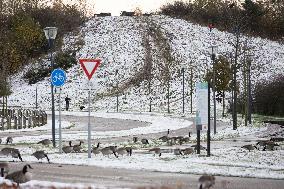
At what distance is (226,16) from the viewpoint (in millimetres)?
94375

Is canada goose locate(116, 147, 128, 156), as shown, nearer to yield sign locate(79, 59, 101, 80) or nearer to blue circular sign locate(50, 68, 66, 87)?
yield sign locate(79, 59, 101, 80)

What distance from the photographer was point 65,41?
107m

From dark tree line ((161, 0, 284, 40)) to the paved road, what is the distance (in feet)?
263

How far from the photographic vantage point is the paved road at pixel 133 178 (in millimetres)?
13688

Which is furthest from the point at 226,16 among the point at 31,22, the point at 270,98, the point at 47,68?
the point at 270,98

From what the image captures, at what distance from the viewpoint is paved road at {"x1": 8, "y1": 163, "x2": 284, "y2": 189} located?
1369 cm

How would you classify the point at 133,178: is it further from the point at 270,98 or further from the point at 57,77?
the point at 270,98

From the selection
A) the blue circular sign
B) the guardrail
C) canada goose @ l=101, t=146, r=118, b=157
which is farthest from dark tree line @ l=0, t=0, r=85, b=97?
canada goose @ l=101, t=146, r=118, b=157

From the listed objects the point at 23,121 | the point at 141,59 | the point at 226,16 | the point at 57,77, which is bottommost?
the point at 23,121

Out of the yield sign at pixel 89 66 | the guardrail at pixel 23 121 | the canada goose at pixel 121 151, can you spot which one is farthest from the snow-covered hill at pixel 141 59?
the yield sign at pixel 89 66

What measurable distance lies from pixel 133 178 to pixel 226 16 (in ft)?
268

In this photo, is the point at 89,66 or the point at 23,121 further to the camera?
the point at 23,121

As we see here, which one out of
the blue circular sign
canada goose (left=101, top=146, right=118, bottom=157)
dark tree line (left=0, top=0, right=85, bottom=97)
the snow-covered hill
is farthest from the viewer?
dark tree line (left=0, top=0, right=85, bottom=97)

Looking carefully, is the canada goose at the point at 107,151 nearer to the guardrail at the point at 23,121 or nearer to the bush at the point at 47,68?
the guardrail at the point at 23,121
